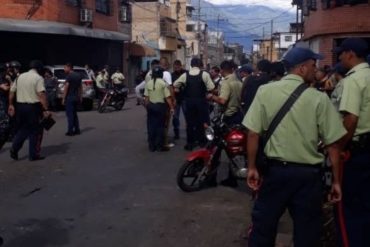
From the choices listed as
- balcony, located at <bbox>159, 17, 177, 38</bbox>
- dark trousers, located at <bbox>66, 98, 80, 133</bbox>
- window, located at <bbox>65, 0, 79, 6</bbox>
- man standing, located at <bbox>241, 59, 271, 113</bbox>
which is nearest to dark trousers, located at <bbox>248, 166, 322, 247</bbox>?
man standing, located at <bbox>241, 59, 271, 113</bbox>

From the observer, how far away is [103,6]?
35.2 m

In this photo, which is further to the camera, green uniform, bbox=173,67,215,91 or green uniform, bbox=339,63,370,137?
green uniform, bbox=173,67,215,91

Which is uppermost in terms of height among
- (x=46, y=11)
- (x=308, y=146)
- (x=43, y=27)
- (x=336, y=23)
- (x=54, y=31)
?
(x=46, y=11)

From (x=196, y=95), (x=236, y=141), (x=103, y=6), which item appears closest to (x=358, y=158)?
(x=236, y=141)

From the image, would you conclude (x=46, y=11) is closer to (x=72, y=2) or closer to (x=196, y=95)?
(x=72, y=2)

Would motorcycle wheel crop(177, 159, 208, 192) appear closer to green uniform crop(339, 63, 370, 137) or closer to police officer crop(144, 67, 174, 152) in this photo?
police officer crop(144, 67, 174, 152)

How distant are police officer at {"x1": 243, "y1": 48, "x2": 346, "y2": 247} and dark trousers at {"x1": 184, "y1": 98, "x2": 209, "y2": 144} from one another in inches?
286

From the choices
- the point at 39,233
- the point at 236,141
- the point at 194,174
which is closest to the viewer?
the point at 39,233

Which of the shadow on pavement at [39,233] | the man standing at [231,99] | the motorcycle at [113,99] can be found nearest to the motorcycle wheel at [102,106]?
the motorcycle at [113,99]

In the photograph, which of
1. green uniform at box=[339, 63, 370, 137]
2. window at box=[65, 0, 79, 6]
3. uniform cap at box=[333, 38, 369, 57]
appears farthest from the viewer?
→ window at box=[65, 0, 79, 6]

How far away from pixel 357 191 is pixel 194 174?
3682 millimetres

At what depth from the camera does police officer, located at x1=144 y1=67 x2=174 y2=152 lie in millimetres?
11953

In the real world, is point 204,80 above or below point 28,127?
above

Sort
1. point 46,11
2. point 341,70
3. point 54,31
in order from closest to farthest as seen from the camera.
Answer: point 341,70 < point 54,31 < point 46,11
